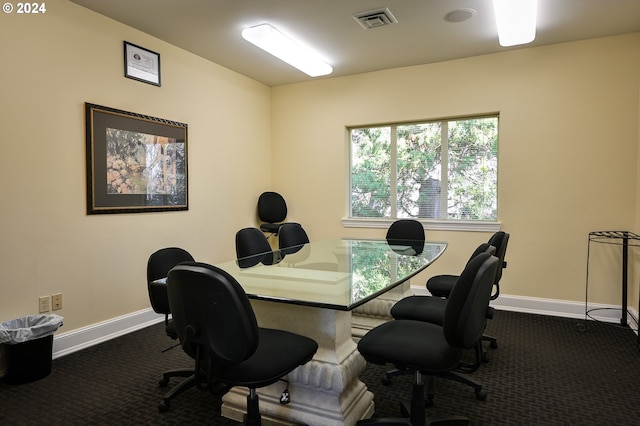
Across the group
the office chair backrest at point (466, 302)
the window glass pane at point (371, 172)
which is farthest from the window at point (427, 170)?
the office chair backrest at point (466, 302)

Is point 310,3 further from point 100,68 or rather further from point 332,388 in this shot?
point 332,388

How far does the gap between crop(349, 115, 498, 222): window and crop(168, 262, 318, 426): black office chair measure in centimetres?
336

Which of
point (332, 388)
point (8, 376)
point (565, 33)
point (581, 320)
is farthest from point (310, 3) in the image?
point (581, 320)

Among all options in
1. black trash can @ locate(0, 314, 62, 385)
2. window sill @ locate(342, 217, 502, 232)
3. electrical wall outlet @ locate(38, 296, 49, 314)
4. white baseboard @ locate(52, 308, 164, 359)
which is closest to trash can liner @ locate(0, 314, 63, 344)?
black trash can @ locate(0, 314, 62, 385)

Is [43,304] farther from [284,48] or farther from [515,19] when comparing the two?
[515,19]

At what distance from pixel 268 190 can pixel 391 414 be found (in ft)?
12.2

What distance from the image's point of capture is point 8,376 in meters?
2.45

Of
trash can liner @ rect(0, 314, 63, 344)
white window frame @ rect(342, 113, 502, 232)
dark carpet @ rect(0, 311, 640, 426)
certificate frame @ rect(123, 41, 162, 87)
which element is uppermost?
certificate frame @ rect(123, 41, 162, 87)

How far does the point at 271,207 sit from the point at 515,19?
3.25 meters

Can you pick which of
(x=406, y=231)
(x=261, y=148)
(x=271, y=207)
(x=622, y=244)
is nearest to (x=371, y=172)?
(x=406, y=231)

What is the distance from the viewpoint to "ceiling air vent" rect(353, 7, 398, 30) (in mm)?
→ 3136

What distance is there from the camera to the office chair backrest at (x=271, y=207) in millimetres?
4977

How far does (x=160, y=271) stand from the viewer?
2.43 m

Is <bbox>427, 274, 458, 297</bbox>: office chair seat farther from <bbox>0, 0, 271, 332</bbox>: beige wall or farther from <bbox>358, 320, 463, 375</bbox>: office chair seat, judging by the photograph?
<bbox>0, 0, 271, 332</bbox>: beige wall
